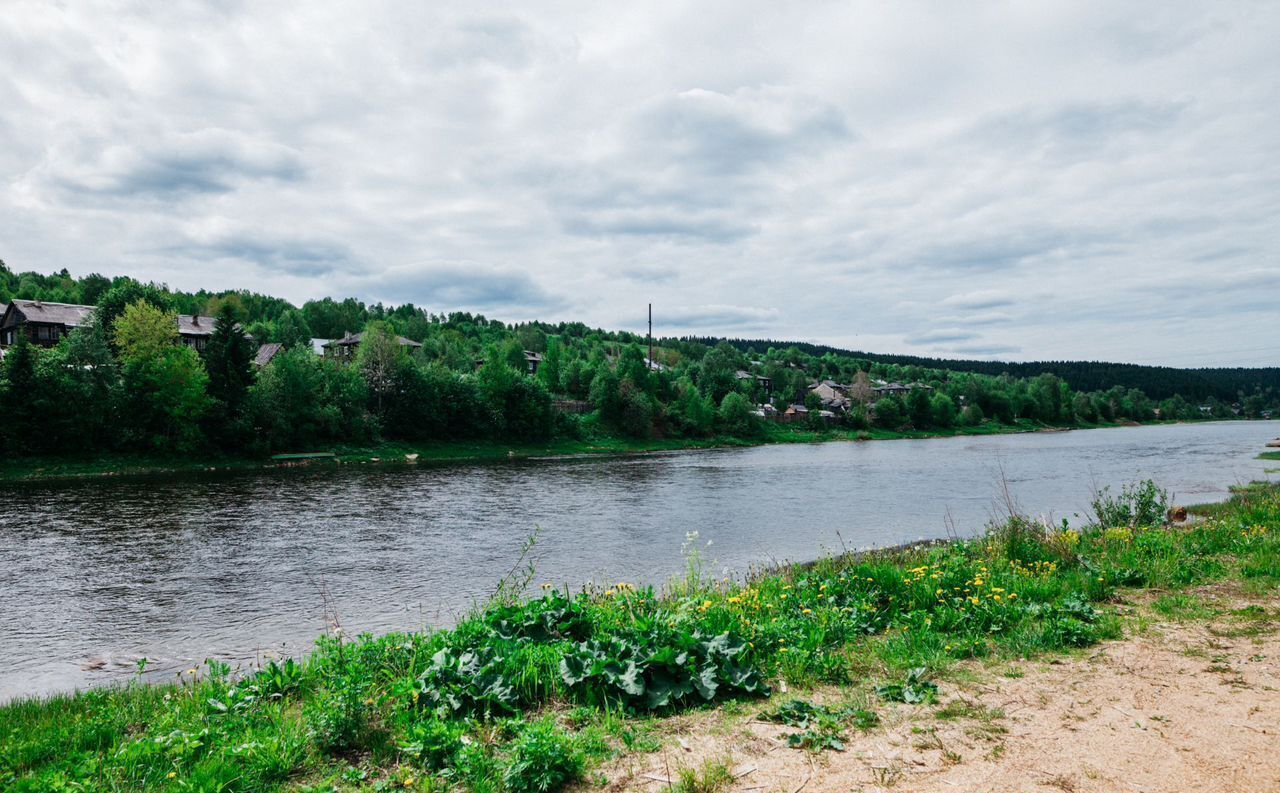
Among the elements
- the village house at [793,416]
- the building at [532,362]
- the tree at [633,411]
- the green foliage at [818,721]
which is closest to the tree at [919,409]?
the village house at [793,416]

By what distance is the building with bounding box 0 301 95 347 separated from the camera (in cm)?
7362

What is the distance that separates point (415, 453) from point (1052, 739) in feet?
202

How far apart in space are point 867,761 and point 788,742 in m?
0.61

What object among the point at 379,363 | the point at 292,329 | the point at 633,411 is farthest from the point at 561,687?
the point at 292,329

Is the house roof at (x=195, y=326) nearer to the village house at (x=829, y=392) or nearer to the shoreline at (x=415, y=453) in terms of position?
the shoreline at (x=415, y=453)

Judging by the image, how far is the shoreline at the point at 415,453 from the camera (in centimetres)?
4322

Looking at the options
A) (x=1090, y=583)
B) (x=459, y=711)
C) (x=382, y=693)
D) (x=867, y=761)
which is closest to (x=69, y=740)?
(x=382, y=693)

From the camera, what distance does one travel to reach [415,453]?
62156mm

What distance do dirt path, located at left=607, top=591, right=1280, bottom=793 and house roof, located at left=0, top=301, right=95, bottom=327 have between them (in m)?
90.1

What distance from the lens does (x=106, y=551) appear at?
20875 millimetres

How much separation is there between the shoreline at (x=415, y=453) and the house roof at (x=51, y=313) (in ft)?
123

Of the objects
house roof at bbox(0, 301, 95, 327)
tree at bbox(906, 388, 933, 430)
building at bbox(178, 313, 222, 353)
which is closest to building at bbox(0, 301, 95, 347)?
house roof at bbox(0, 301, 95, 327)

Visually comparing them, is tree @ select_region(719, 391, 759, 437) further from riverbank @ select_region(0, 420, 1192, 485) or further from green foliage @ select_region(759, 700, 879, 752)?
green foliage @ select_region(759, 700, 879, 752)

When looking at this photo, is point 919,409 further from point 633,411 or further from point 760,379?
point 633,411
